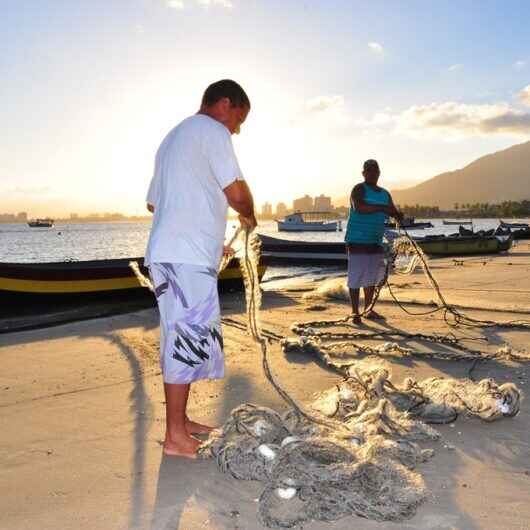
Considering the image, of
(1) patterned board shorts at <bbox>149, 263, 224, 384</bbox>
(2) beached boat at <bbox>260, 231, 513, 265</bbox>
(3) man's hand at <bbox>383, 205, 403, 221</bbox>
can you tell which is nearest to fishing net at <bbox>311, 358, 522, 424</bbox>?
(1) patterned board shorts at <bbox>149, 263, 224, 384</bbox>

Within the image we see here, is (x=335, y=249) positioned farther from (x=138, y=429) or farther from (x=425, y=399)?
(x=138, y=429)

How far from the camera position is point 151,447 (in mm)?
3373

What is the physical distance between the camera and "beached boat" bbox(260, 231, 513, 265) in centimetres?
2561

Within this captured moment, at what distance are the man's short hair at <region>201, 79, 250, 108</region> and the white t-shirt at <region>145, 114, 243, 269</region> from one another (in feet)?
0.69

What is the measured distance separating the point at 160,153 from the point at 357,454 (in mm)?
2200

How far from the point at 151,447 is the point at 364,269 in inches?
189

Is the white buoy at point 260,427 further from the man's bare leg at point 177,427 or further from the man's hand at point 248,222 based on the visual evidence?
the man's hand at point 248,222

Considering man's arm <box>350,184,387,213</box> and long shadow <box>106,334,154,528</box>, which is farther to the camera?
man's arm <box>350,184,387,213</box>

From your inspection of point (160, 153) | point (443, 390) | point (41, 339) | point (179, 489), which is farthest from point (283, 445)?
point (41, 339)

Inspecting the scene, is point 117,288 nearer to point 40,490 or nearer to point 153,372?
point 153,372

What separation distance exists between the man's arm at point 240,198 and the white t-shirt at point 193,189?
37mm

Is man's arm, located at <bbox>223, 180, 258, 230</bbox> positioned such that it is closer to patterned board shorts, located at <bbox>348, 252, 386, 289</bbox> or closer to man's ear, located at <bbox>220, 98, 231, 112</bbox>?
man's ear, located at <bbox>220, 98, 231, 112</bbox>

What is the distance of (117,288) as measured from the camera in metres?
12.3

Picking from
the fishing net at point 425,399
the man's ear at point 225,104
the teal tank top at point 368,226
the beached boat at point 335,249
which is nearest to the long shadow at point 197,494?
the fishing net at point 425,399
